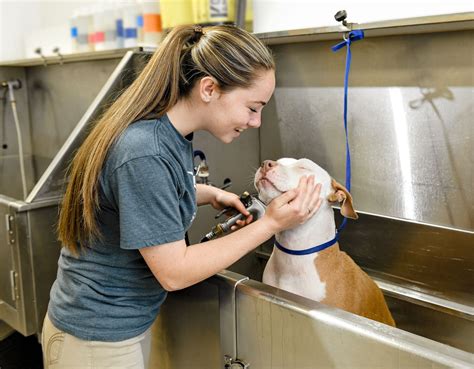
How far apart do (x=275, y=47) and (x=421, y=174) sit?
0.67m

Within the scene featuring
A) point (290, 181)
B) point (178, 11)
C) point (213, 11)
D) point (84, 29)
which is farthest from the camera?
point (84, 29)

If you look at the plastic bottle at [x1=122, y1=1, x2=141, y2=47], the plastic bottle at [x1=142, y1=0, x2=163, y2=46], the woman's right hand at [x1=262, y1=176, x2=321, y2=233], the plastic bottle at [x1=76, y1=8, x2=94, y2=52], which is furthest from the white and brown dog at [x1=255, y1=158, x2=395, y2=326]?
the plastic bottle at [x1=76, y1=8, x2=94, y2=52]

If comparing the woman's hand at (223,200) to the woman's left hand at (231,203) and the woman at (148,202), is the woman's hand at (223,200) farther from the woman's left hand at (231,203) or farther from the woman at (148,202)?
the woman at (148,202)

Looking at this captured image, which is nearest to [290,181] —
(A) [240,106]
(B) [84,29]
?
(A) [240,106]

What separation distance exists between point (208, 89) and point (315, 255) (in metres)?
0.53

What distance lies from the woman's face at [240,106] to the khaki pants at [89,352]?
49 centimetres

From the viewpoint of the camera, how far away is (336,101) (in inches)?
67.1

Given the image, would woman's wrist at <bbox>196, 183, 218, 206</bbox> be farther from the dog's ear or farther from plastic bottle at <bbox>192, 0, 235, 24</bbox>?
plastic bottle at <bbox>192, 0, 235, 24</bbox>

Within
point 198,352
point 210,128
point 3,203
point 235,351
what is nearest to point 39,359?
point 3,203

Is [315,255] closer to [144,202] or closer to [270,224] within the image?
[270,224]

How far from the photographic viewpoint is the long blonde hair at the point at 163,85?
0.95 meters

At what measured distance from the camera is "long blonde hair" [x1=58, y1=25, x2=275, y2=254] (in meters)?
0.95

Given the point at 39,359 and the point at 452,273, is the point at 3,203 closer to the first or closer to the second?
the point at 39,359

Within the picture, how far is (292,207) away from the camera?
104 centimetres
